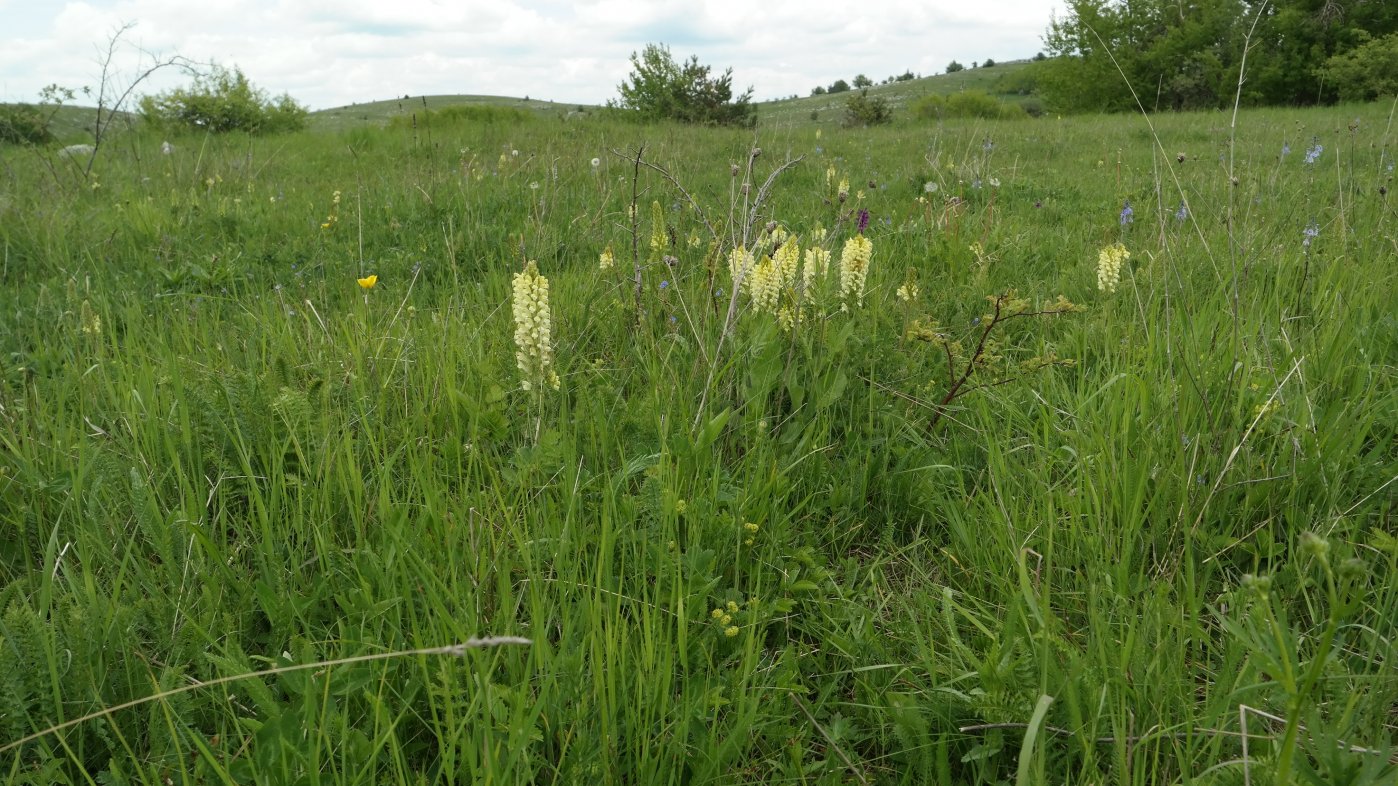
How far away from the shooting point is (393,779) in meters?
1.26

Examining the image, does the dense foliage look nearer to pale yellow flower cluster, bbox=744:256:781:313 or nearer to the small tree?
the small tree

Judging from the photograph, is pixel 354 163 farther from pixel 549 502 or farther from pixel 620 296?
pixel 549 502

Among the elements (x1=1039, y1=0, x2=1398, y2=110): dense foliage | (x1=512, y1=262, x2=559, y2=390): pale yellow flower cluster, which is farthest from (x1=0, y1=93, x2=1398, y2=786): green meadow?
(x1=1039, y1=0, x2=1398, y2=110): dense foliage

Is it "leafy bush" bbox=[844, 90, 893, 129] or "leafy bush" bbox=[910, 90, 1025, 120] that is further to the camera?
"leafy bush" bbox=[910, 90, 1025, 120]

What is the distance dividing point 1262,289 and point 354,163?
8.06 metres

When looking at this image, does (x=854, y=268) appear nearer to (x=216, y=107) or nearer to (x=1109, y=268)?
(x=1109, y=268)

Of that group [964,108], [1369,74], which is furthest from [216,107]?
[1369,74]

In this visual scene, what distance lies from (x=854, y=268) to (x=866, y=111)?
16.4m

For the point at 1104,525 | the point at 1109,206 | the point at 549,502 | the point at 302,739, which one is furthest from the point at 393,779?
the point at 1109,206

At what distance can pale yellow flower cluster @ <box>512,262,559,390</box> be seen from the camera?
2029 millimetres

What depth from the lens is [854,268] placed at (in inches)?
112

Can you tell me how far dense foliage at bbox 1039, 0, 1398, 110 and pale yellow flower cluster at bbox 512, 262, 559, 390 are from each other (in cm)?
2279

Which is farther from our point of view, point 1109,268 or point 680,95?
point 680,95

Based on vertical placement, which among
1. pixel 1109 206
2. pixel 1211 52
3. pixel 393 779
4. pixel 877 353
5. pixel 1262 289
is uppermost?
pixel 1211 52
